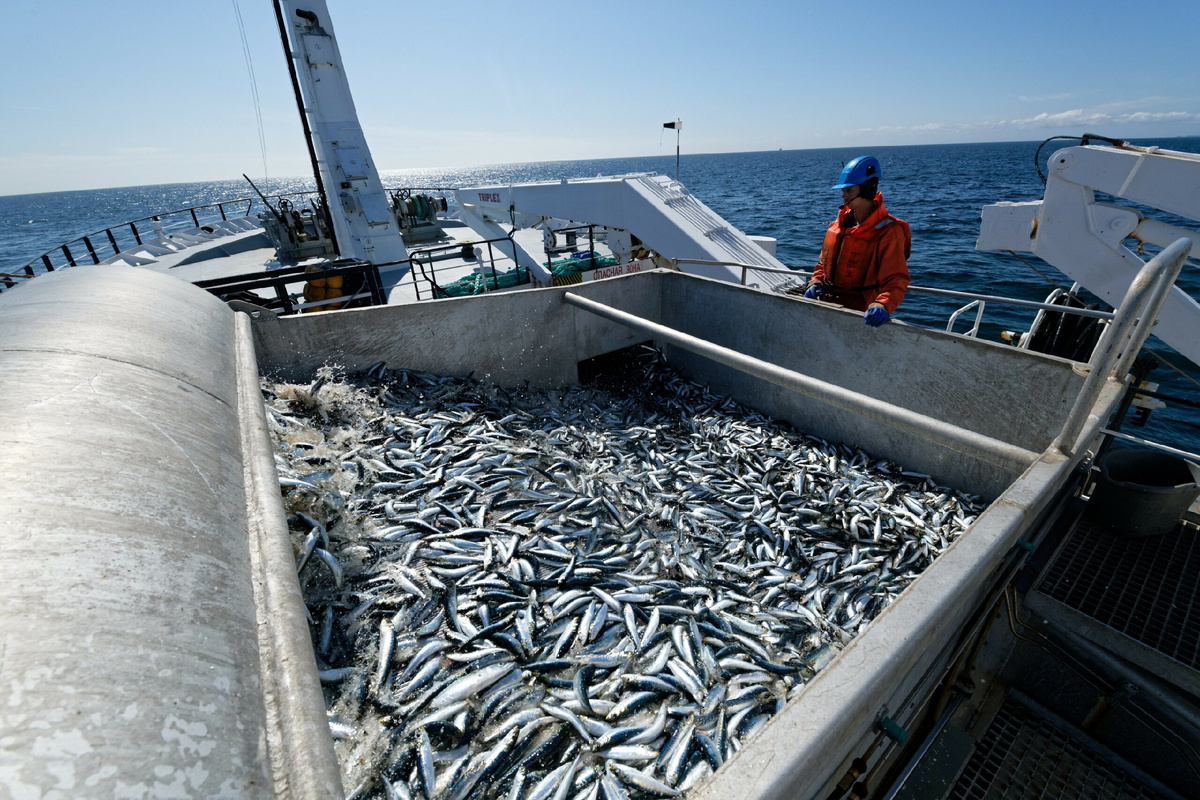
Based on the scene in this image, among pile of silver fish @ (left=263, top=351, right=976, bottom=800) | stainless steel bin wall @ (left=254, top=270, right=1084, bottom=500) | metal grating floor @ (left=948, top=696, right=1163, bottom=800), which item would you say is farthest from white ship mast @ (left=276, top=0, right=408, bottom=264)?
metal grating floor @ (left=948, top=696, right=1163, bottom=800)

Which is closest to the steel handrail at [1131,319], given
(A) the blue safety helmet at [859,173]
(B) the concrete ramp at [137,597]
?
(A) the blue safety helmet at [859,173]

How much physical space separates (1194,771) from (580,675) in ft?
14.3

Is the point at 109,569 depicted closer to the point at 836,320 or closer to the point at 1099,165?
the point at 836,320

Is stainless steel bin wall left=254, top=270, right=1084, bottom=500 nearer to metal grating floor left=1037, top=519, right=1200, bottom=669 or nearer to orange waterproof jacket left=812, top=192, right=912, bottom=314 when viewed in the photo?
orange waterproof jacket left=812, top=192, right=912, bottom=314

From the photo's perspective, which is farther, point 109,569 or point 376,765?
point 376,765

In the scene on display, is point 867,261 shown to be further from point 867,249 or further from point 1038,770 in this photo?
point 1038,770

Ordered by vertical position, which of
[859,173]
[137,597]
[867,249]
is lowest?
[137,597]

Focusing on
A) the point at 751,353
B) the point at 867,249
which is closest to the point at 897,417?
the point at 867,249

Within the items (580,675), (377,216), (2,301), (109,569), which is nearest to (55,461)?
(109,569)

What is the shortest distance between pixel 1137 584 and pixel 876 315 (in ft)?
10.1

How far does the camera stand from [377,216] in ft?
38.2

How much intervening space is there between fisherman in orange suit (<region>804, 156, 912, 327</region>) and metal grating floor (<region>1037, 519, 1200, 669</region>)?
2712 mm

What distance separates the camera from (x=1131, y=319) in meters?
2.83

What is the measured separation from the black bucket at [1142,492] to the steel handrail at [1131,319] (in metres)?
1.40
